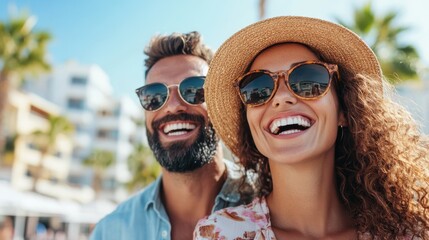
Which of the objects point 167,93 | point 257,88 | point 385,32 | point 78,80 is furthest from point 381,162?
point 78,80

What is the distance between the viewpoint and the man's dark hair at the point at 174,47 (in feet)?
11.1

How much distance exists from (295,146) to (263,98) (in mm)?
262

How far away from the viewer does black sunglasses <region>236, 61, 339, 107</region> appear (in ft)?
6.89

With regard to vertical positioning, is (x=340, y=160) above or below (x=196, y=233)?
above

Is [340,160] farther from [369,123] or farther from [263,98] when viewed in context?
[263,98]

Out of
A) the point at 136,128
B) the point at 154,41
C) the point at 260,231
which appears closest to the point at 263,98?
the point at 260,231

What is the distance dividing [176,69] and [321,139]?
1.44m

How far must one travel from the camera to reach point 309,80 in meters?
2.11

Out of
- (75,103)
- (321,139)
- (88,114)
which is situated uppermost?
(75,103)

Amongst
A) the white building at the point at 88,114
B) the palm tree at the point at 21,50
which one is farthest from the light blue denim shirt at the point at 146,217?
the white building at the point at 88,114

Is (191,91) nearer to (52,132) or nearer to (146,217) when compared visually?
(146,217)

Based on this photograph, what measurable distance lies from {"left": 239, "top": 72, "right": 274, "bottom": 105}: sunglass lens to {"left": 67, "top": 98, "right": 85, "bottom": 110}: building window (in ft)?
186

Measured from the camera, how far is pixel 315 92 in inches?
83.0

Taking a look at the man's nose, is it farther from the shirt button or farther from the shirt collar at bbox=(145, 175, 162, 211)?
the shirt button
